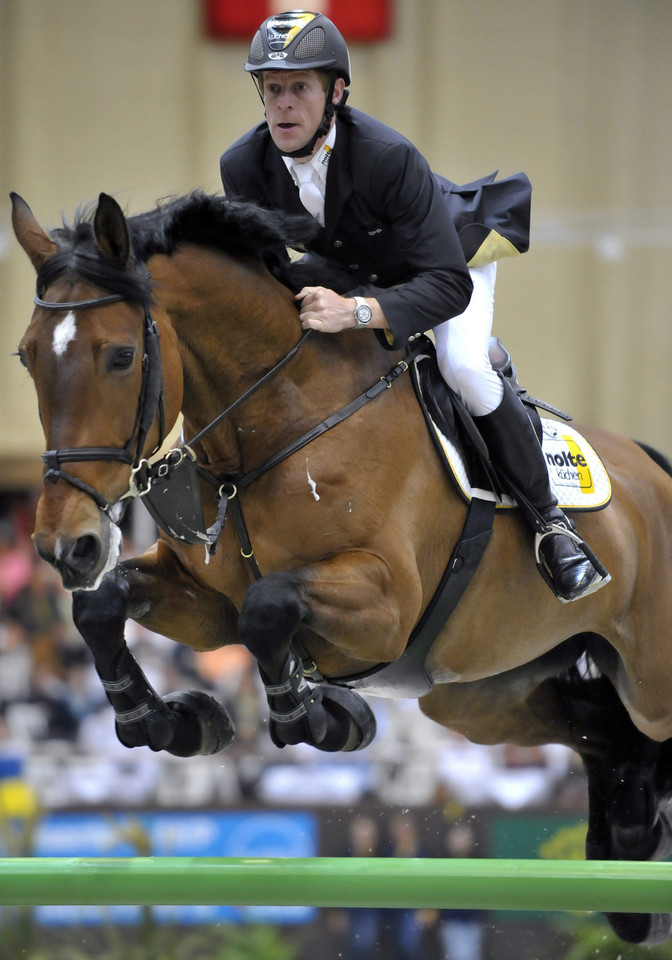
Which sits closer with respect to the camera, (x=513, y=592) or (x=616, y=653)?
(x=513, y=592)

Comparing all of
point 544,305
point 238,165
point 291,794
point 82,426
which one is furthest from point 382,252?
point 544,305

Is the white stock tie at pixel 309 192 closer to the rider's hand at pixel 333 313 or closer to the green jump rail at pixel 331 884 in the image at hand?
the rider's hand at pixel 333 313

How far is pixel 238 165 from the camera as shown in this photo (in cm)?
259

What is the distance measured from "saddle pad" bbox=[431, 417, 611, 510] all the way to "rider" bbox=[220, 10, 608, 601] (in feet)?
0.72

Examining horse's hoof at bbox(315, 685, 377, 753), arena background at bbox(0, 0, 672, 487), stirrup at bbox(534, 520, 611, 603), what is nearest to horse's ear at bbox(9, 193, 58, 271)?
horse's hoof at bbox(315, 685, 377, 753)

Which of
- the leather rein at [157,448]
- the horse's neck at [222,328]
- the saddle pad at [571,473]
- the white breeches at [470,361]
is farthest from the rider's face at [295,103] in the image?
the saddle pad at [571,473]

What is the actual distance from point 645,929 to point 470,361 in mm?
1961

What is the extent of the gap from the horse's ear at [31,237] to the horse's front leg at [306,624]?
741 millimetres

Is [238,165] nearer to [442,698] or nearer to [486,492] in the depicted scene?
[486,492]

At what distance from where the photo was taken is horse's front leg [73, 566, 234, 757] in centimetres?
242

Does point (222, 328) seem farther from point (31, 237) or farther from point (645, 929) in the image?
point (645, 929)

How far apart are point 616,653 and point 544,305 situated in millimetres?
3447

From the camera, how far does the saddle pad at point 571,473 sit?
288 centimetres

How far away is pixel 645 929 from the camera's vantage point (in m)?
3.48
